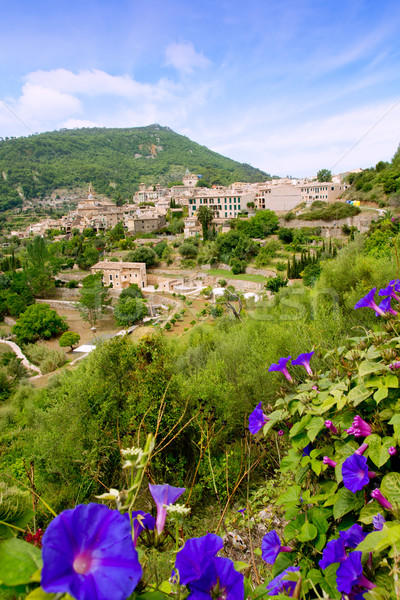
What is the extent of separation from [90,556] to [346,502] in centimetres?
123

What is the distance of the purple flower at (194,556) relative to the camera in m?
0.71

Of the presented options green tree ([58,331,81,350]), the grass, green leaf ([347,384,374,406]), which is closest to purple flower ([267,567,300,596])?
green leaf ([347,384,374,406])

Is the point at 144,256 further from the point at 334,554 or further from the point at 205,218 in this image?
the point at 334,554

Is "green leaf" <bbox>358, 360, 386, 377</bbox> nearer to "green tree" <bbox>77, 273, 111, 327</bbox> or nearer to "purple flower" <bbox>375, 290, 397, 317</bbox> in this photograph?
"purple flower" <bbox>375, 290, 397, 317</bbox>

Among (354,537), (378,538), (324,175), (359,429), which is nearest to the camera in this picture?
(378,538)

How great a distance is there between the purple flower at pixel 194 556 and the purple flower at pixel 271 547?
713 millimetres

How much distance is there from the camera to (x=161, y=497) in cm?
82

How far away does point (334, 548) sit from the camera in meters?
1.05

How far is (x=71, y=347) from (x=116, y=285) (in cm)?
996

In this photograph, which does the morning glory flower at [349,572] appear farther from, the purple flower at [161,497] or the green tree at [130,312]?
the green tree at [130,312]

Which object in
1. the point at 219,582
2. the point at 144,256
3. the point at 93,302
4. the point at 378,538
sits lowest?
the point at 93,302

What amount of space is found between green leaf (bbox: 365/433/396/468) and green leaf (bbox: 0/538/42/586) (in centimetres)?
124

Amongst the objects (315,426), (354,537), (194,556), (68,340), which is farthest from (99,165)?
(194,556)

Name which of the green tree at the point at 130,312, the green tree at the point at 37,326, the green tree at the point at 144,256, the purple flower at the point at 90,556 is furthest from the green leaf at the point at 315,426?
the green tree at the point at 144,256
